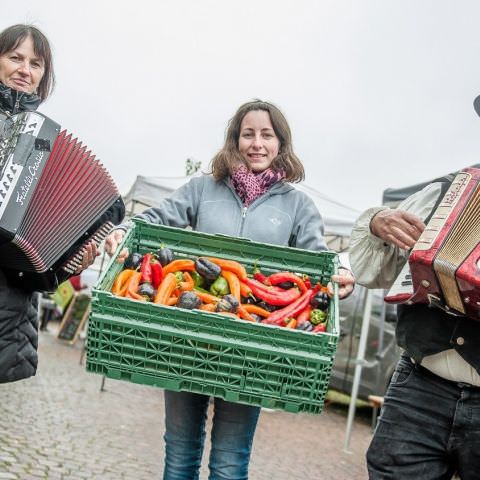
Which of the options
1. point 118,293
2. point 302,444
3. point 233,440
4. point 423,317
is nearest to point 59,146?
point 118,293

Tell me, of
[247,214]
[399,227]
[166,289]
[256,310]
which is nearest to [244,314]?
[256,310]

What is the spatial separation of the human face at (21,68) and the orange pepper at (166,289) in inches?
49.2

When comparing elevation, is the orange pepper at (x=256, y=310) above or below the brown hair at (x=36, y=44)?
below

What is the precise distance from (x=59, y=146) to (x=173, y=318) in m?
1.24

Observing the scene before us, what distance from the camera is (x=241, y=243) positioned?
2801mm

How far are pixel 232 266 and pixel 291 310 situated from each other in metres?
0.35

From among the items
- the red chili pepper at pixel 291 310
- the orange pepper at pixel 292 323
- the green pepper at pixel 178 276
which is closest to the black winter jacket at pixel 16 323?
→ the green pepper at pixel 178 276

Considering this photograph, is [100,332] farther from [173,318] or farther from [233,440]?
[233,440]

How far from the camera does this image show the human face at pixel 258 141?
3043 mm

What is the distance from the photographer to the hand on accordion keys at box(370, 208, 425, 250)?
2467 millimetres

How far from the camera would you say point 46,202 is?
9.62 feet

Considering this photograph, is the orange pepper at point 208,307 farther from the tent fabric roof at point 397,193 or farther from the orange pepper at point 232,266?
the tent fabric roof at point 397,193

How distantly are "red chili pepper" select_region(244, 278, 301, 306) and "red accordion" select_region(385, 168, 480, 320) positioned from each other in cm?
44

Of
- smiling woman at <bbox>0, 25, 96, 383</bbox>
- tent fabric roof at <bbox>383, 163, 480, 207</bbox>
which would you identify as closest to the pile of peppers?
smiling woman at <bbox>0, 25, 96, 383</bbox>
